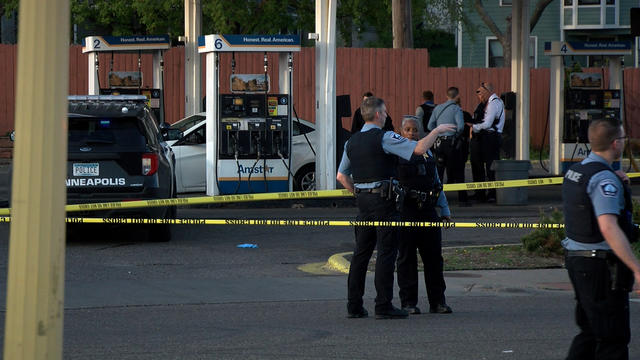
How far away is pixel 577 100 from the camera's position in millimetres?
21719

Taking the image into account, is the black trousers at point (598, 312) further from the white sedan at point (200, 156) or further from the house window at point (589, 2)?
the house window at point (589, 2)

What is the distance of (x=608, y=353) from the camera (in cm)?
595

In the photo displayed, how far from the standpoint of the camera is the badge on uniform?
19.9ft

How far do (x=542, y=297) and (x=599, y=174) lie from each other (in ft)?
15.4

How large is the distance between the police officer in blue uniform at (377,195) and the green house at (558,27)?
128 ft

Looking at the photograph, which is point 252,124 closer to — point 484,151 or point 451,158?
point 451,158

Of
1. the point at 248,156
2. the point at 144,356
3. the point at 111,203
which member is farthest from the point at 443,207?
the point at 248,156

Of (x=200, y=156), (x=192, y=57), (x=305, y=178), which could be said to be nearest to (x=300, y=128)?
(x=305, y=178)

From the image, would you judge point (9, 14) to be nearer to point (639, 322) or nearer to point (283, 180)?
point (283, 180)

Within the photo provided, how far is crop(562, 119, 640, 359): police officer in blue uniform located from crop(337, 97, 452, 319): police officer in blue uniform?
2.81m

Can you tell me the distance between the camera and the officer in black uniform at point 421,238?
9500mm

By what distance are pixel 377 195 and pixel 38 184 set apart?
18.6ft

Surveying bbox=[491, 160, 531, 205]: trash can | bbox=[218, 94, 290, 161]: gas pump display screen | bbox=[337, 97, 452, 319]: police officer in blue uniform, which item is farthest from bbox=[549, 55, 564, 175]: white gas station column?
bbox=[337, 97, 452, 319]: police officer in blue uniform

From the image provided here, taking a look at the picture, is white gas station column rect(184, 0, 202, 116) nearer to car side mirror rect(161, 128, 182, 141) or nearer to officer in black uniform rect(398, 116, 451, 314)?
car side mirror rect(161, 128, 182, 141)
